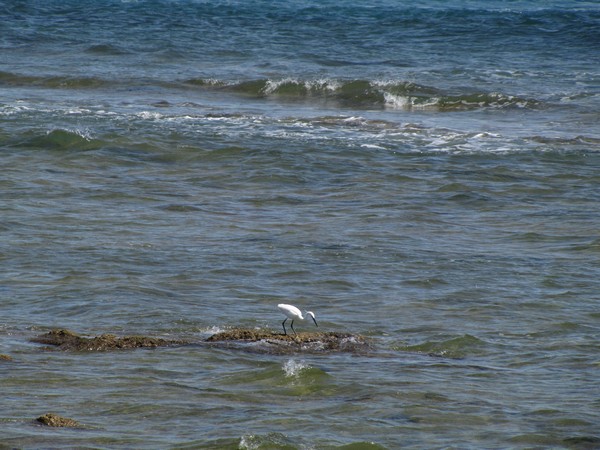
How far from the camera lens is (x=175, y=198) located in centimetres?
1402

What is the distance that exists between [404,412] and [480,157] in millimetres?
9278

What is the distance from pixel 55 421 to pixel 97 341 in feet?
5.63

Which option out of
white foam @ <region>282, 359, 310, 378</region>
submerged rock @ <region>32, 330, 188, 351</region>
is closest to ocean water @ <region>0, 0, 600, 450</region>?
white foam @ <region>282, 359, 310, 378</region>

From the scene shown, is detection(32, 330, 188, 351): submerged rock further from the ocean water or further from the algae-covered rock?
the algae-covered rock

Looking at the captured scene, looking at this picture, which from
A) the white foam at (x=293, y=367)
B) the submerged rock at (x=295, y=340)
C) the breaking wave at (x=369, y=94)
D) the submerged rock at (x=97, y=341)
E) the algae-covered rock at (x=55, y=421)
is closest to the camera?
the algae-covered rock at (x=55, y=421)

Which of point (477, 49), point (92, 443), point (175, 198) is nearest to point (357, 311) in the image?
point (92, 443)

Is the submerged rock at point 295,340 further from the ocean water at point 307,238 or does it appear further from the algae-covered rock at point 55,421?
the algae-covered rock at point 55,421

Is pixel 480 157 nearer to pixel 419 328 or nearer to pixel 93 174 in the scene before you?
pixel 93 174

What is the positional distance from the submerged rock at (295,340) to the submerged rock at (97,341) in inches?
14.7

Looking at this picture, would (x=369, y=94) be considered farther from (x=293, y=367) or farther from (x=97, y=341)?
(x=293, y=367)

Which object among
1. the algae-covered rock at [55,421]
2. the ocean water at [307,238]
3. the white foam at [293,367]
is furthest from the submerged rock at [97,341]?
the algae-covered rock at [55,421]

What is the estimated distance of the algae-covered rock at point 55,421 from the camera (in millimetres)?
6875

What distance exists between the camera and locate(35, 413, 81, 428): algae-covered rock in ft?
22.6

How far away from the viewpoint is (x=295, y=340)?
873 cm
